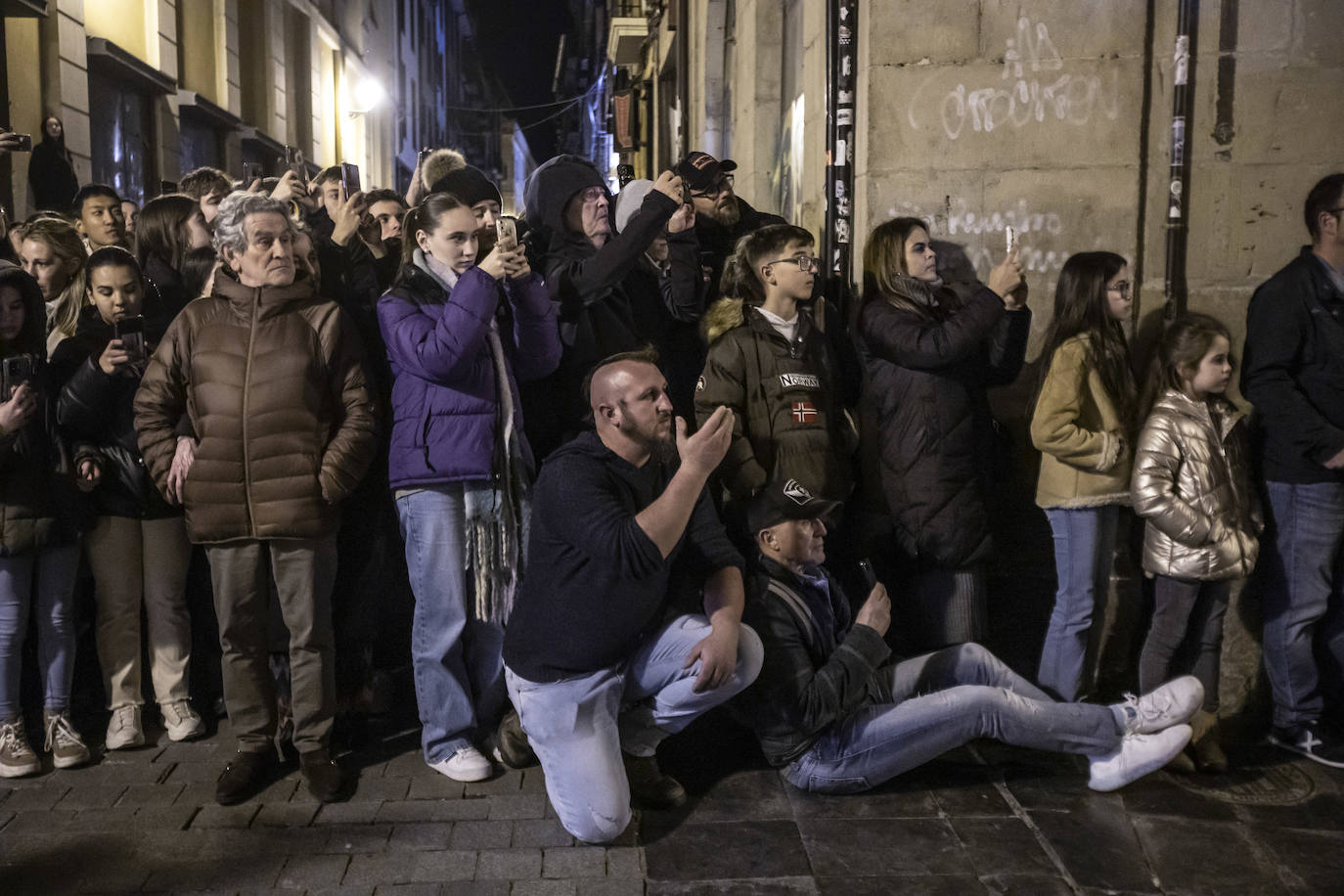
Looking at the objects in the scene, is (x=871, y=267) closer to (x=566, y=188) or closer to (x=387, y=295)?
(x=566, y=188)

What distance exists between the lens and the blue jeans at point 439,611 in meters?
4.52

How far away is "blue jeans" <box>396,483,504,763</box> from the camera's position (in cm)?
452

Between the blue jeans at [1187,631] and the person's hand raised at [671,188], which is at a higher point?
the person's hand raised at [671,188]

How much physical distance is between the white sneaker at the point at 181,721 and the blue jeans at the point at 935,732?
7.74 feet

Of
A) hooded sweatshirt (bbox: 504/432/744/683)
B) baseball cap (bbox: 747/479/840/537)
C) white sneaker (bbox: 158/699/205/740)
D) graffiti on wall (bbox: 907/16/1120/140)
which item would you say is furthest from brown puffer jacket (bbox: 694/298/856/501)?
white sneaker (bbox: 158/699/205/740)

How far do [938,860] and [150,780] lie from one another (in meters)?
2.77

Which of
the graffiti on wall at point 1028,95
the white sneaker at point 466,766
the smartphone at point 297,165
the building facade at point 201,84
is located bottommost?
the white sneaker at point 466,766

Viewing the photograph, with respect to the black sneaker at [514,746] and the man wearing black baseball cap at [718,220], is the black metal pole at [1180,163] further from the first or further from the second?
the black sneaker at [514,746]

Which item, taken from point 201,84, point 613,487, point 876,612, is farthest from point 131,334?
point 201,84

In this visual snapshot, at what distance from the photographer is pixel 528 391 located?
5031mm

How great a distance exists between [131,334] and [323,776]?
5.89 feet

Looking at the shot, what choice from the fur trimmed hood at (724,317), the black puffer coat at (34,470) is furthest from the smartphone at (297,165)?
the fur trimmed hood at (724,317)

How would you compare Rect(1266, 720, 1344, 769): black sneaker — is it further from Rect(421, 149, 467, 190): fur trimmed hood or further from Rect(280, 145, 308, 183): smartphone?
Rect(280, 145, 308, 183): smartphone

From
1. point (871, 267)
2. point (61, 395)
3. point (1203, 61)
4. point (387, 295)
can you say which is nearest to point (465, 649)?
point (387, 295)
